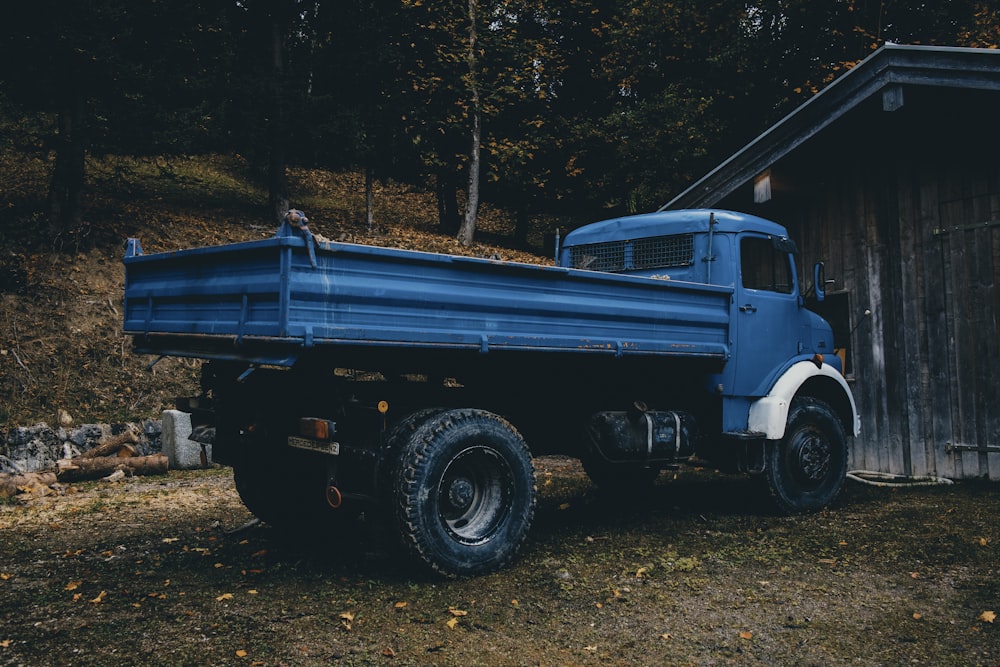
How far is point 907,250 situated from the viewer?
351 inches

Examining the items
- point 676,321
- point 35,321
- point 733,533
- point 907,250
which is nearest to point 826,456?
point 733,533

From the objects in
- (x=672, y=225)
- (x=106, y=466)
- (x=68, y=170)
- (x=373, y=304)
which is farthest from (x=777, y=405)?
(x=68, y=170)

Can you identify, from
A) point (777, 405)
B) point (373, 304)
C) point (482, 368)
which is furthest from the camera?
point (777, 405)

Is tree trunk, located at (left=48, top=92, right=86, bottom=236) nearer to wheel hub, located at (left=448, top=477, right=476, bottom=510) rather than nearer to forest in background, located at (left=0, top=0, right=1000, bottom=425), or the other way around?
forest in background, located at (left=0, top=0, right=1000, bottom=425)

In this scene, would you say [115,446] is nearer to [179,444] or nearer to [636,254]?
[179,444]

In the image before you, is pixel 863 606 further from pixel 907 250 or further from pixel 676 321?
pixel 907 250

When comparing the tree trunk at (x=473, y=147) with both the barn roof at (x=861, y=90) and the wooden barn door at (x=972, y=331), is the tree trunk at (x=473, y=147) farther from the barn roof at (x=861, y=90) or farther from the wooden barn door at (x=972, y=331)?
the wooden barn door at (x=972, y=331)

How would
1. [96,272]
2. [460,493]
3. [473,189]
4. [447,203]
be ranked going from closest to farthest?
[460,493] → [96,272] → [473,189] → [447,203]

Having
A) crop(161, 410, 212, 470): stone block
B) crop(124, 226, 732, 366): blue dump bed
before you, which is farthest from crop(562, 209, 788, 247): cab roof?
crop(161, 410, 212, 470): stone block

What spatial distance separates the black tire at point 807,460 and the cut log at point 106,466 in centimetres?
716

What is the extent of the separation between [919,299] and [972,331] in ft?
2.28

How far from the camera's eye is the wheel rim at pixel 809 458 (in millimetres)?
7254

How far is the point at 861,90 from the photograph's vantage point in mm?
8391

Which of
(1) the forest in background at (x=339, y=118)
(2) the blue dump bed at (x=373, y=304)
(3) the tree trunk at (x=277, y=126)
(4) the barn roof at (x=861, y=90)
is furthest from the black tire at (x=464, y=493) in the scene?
(3) the tree trunk at (x=277, y=126)
